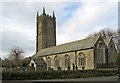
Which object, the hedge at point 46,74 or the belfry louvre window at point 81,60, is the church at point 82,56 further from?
the hedge at point 46,74

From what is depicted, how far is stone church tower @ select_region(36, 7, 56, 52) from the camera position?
263ft

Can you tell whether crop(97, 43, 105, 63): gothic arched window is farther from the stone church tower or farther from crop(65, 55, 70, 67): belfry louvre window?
the stone church tower

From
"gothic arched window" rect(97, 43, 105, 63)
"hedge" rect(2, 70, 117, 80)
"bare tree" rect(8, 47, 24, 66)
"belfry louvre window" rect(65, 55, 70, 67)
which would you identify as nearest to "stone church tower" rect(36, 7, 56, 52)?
"bare tree" rect(8, 47, 24, 66)

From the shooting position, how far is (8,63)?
7188 cm

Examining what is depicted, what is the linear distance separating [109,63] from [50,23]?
131 ft

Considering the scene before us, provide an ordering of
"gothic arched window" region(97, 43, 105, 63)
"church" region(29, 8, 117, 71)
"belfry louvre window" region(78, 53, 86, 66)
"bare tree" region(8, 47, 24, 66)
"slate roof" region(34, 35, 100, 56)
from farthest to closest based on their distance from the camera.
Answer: "bare tree" region(8, 47, 24, 66) → "belfry louvre window" region(78, 53, 86, 66) → "slate roof" region(34, 35, 100, 56) → "gothic arched window" region(97, 43, 105, 63) → "church" region(29, 8, 117, 71)

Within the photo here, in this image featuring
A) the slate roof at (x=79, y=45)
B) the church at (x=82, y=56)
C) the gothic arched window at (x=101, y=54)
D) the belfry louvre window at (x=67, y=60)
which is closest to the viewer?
the church at (x=82, y=56)

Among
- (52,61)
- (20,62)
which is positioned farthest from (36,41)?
(52,61)

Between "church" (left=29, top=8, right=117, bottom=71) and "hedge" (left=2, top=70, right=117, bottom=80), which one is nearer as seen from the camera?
"hedge" (left=2, top=70, right=117, bottom=80)

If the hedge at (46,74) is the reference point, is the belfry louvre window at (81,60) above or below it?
above

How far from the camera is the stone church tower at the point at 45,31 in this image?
80062 millimetres

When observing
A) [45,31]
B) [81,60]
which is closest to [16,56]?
[45,31]

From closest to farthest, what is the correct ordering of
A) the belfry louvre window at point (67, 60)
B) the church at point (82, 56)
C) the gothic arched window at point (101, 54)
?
the church at point (82, 56) < the gothic arched window at point (101, 54) < the belfry louvre window at point (67, 60)

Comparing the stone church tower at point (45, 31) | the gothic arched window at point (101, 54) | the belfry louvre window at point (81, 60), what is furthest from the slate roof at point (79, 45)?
the stone church tower at point (45, 31)
